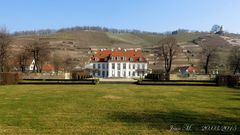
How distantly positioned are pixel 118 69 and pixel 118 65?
1249mm

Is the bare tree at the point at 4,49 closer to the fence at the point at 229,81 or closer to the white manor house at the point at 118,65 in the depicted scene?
the white manor house at the point at 118,65

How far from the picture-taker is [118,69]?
107 m

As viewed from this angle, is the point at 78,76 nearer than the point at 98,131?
No

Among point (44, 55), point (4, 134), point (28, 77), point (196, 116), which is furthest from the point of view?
point (44, 55)

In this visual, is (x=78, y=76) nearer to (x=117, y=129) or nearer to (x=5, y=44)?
(x=5, y=44)

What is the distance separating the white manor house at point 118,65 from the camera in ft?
349

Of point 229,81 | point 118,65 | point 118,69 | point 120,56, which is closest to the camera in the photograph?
point 229,81

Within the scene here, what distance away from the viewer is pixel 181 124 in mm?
14703

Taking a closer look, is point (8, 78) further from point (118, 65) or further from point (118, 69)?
point (118, 69)

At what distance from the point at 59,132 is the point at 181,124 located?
17.0 feet

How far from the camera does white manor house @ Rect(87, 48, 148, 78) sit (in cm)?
10644

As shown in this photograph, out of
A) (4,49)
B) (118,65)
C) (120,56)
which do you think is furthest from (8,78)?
(120,56)

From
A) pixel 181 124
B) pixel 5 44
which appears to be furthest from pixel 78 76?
pixel 181 124

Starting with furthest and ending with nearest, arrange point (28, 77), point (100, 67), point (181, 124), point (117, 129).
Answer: point (100, 67), point (28, 77), point (181, 124), point (117, 129)
